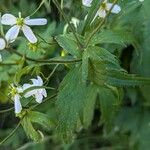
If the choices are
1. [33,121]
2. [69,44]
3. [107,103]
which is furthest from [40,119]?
[107,103]

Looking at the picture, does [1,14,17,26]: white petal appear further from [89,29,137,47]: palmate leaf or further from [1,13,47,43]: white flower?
[89,29,137,47]: palmate leaf

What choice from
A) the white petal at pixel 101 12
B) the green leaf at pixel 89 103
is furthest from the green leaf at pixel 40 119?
the white petal at pixel 101 12

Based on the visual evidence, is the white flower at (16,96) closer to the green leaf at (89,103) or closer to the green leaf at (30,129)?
the green leaf at (30,129)

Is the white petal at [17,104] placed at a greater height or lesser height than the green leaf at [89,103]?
greater

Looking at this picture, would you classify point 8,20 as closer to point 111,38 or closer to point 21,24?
point 21,24

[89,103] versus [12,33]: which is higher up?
[12,33]

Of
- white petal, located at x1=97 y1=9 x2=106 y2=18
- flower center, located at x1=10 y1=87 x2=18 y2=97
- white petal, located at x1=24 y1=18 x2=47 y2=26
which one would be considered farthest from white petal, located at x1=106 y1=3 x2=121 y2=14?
flower center, located at x1=10 y1=87 x2=18 y2=97
